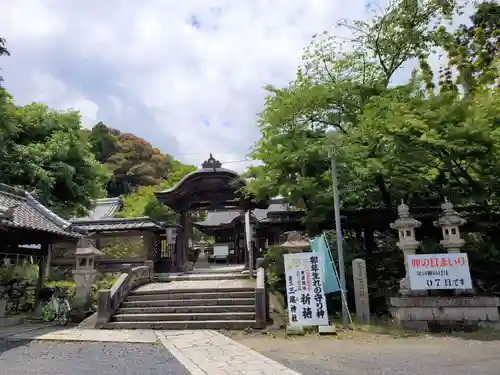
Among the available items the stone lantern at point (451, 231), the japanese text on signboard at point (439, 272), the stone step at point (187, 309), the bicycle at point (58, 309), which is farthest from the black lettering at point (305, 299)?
the bicycle at point (58, 309)

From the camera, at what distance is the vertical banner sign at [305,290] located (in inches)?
359

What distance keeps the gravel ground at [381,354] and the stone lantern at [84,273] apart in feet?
18.7

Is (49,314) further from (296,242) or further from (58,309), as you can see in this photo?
(296,242)

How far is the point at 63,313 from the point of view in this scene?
430 inches

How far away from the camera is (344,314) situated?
30.4 ft

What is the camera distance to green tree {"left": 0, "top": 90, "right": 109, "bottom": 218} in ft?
54.7

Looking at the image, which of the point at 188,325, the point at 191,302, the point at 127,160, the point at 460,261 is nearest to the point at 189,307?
the point at 191,302

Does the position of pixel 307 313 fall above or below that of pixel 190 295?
below

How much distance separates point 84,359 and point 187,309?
4012 mm

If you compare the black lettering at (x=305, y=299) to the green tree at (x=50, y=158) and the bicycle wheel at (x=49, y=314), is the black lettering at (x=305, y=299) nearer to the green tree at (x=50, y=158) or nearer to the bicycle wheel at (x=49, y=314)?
the bicycle wheel at (x=49, y=314)

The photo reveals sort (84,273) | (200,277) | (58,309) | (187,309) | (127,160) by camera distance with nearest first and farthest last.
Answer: (187,309) → (58,309) → (84,273) → (200,277) → (127,160)

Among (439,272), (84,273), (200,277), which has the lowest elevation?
(200,277)

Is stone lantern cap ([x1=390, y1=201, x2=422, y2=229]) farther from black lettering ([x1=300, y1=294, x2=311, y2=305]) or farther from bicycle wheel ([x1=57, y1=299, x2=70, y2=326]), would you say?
bicycle wheel ([x1=57, y1=299, x2=70, y2=326])

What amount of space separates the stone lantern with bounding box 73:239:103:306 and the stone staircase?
4.55 ft
